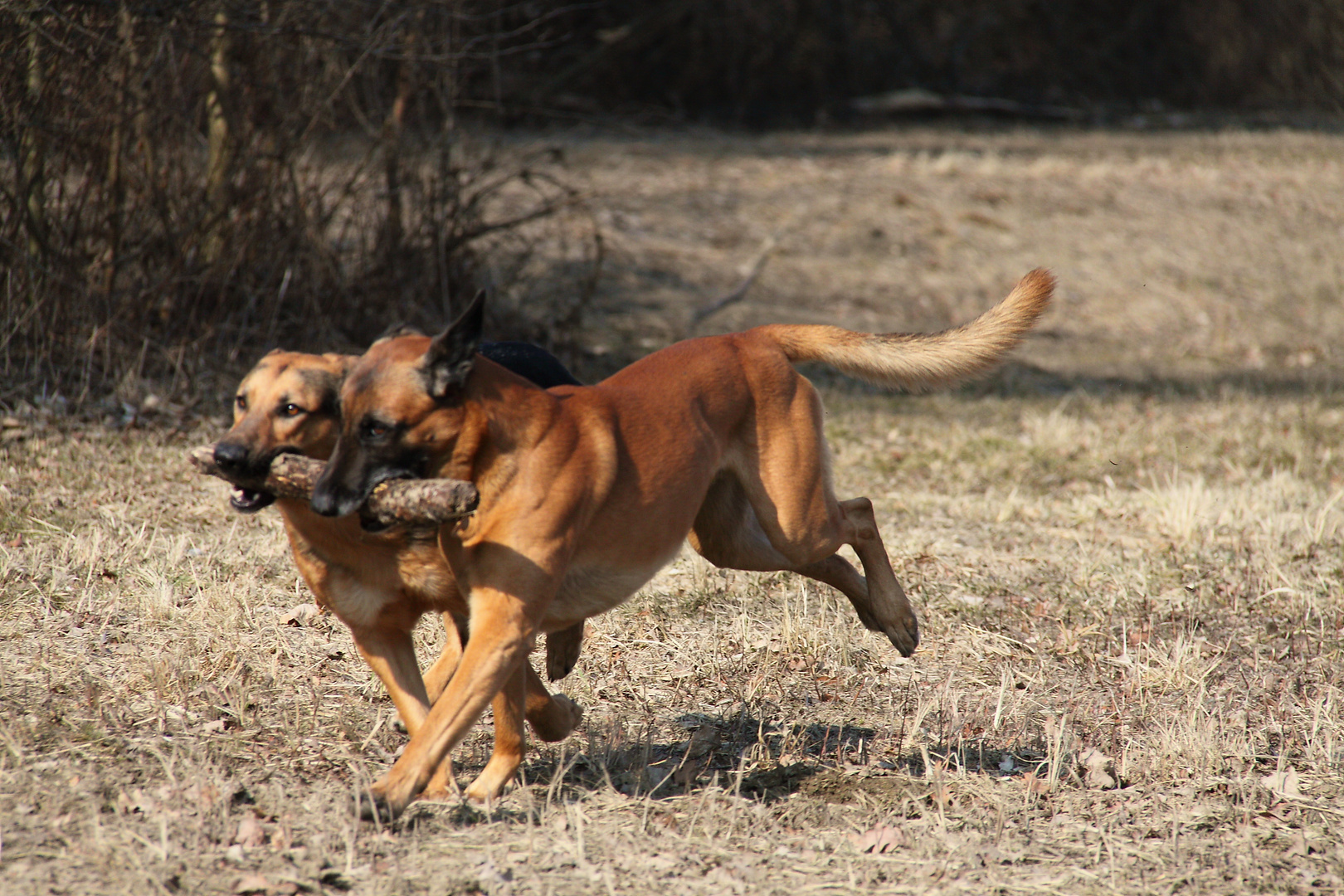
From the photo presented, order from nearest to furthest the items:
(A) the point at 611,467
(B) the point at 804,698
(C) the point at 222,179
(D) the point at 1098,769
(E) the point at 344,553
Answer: (E) the point at 344,553
(A) the point at 611,467
(D) the point at 1098,769
(B) the point at 804,698
(C) the point at 222,179

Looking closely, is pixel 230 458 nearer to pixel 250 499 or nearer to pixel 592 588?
pixel 250 499

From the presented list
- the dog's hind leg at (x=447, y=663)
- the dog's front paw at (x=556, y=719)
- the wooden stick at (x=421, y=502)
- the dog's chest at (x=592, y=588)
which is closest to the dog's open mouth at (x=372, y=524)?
the wooden stick at (x=421, y=502)

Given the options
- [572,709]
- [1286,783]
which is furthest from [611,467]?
[1286,783]

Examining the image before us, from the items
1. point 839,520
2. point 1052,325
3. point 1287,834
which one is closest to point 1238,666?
point 1287,834

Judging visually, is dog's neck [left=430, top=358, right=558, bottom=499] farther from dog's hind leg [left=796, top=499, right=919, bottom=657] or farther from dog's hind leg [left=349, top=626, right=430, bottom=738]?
dog's hind leg [left=796, top=499, right=919, bottom=657]

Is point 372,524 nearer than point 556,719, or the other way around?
point 372,524

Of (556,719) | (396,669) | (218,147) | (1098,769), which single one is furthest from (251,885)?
(218,147)

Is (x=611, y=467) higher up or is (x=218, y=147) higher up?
(x=218, y=147)

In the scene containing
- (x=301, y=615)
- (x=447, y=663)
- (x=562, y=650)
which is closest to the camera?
(x=447, y=663)

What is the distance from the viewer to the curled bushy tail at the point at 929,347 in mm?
4879

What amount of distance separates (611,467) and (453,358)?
0.64m

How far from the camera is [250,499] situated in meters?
3.86

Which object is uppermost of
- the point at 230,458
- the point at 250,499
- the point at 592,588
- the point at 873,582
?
the point at 230,458

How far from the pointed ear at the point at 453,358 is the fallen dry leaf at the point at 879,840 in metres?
1.88
